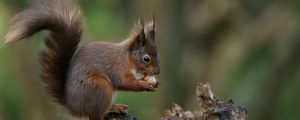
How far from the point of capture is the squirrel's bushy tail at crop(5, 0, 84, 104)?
5535 millimetres

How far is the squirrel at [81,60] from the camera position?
5.40m

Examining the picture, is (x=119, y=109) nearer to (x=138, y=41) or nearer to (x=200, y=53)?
(x=138, y=41)

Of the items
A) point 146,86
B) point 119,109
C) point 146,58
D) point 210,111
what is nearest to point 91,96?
point 119,109

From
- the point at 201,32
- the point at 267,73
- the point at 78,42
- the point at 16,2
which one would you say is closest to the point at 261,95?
the point at 267,73

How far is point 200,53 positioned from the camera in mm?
12695

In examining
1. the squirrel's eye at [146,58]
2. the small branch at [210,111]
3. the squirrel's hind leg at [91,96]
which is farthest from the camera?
the squirrel's eye at [146,58]

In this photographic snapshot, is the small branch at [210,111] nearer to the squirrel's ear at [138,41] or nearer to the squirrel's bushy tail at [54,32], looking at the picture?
the squirrel's ear at [138,41]

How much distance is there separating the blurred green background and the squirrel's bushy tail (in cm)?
517

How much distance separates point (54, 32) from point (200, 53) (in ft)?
23.4

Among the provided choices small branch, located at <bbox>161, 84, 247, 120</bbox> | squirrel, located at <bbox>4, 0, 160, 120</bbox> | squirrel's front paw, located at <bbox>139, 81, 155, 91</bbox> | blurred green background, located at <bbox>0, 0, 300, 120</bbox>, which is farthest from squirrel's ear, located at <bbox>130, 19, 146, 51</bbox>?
blurred green background, located at <bbox>0, 0, 300, 120</bbox>

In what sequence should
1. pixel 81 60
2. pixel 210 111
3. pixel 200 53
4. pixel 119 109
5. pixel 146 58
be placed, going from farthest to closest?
pixel 200 53
pixel 146 58
pixel 119 109
pixel 81 60
pixel 210 111

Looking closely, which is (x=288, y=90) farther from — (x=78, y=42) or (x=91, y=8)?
(x=78, y=42)

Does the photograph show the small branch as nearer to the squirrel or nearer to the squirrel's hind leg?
the squirrel

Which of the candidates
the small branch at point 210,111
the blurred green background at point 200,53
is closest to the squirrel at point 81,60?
the small branch at point 210,111
